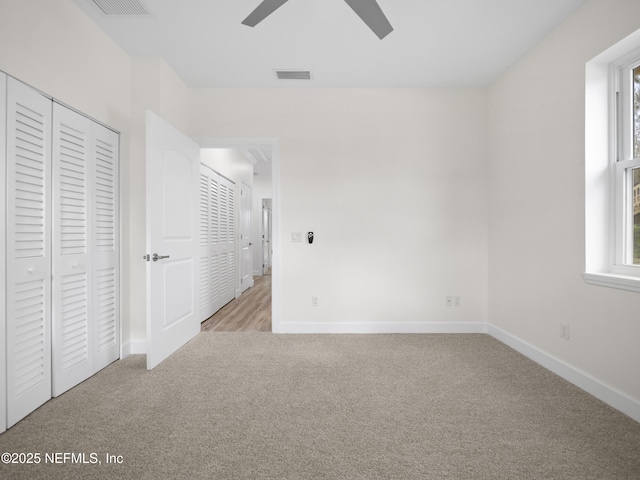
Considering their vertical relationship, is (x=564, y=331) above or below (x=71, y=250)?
below

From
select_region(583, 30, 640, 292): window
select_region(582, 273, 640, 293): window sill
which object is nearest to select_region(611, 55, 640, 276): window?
select_region(583, 30, 640, 292): window

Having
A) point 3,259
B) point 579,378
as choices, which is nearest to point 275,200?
point 3,259

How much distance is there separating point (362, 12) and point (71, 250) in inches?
93.8

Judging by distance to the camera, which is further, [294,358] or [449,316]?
[449,316]

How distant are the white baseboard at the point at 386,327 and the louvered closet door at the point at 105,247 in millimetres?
1533

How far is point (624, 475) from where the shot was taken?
142 centimetres

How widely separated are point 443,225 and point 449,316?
0.97 meters

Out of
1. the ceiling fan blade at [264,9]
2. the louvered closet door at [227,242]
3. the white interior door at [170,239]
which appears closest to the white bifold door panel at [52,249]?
the white interior door at [170,239]

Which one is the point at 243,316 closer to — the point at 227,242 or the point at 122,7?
the point at 227,242

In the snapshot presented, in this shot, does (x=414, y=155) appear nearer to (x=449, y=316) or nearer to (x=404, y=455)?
(x=449, y=316)

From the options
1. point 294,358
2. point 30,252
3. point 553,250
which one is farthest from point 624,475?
point 30,252

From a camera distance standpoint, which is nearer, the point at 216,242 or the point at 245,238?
the point at 216,242

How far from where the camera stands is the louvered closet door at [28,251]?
1.79 meters

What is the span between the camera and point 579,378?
7.50 ft
